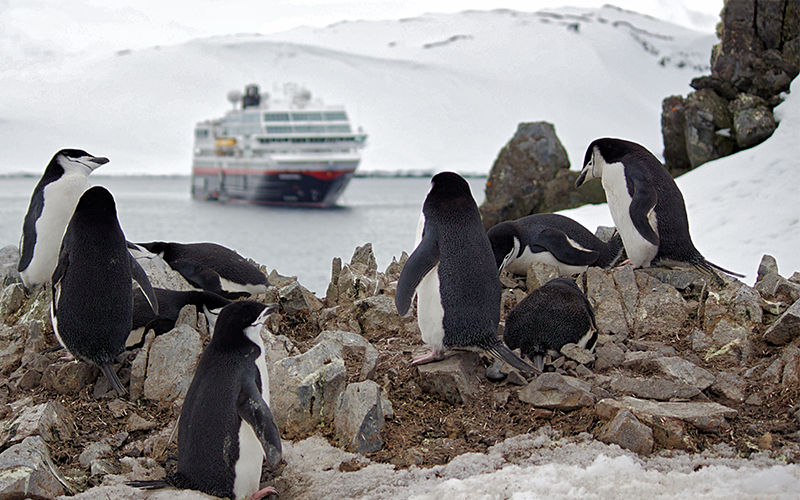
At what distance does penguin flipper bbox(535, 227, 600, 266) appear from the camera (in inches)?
149

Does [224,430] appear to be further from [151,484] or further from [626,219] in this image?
[626,219]

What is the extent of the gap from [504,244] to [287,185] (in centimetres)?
3088

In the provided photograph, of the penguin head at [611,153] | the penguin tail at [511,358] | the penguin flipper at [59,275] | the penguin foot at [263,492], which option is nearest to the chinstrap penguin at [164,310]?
the penguin flipper at [59,275]

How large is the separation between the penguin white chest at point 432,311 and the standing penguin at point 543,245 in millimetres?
981

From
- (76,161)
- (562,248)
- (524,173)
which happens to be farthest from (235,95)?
(562,248)

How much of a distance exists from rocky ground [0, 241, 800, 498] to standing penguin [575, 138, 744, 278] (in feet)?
1.23

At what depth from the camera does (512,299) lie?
3521 millimetres

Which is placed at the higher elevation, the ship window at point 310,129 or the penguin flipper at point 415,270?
the ship window at point 310,129

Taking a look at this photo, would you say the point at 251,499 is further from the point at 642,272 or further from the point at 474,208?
the point at 642,272

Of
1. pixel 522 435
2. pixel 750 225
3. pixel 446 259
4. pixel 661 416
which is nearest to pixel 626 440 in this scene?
pixel 661 416

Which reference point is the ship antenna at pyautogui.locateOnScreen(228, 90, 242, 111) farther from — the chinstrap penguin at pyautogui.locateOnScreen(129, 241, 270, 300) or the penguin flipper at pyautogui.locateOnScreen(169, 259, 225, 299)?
the penguin flipper at pyautogui.locateOnScreen(169, 259, 225, 299)

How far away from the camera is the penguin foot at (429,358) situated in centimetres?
276

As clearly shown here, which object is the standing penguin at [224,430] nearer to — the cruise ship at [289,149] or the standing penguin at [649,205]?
the standing penguin at [649,205]

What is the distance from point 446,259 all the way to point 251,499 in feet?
3.89
